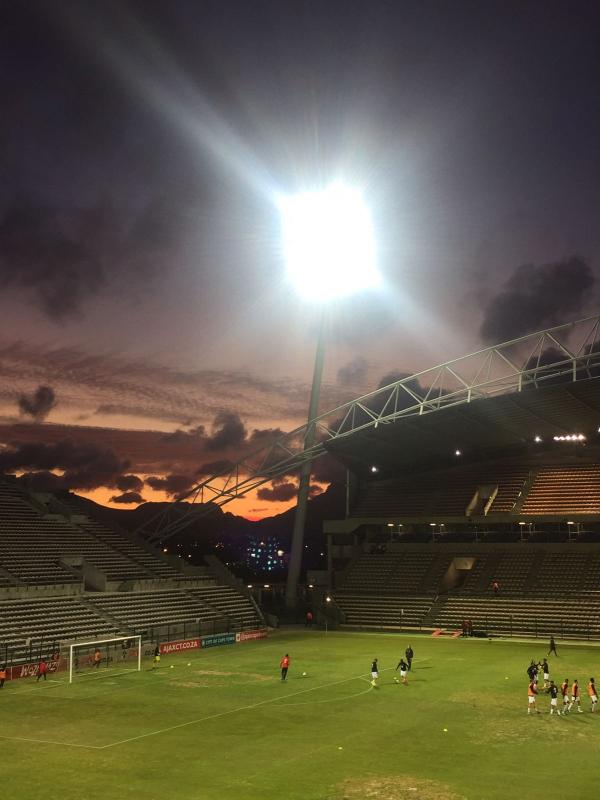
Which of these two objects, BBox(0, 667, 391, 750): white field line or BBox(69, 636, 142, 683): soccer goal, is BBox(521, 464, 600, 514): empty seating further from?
BBox(0, 667, 391, 750): white field line

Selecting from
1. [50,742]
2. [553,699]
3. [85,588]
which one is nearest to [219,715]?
[50,742]

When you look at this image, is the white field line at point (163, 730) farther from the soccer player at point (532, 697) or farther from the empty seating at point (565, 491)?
the empty seating at point (565, 491)

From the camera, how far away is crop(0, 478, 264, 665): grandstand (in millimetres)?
44781

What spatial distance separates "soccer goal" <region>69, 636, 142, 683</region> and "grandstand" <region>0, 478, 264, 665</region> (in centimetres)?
121

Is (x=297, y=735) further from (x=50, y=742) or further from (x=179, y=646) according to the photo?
(x=179, y=646)

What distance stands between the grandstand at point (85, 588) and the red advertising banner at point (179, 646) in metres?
1.83

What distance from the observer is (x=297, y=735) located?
2517 cm

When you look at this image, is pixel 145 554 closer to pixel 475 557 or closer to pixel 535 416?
pixel 475 557

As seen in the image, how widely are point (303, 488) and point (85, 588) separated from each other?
63.2ft

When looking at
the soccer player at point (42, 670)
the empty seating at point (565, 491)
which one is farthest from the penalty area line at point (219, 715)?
the empty seating at point (565, 491)

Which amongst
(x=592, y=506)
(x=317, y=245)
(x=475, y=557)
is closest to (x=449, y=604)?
(x=475, y=557)

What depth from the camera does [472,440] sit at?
68312mm

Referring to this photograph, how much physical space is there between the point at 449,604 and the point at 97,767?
4407 centimetres

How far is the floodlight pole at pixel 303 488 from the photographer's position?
6272 centimetres
